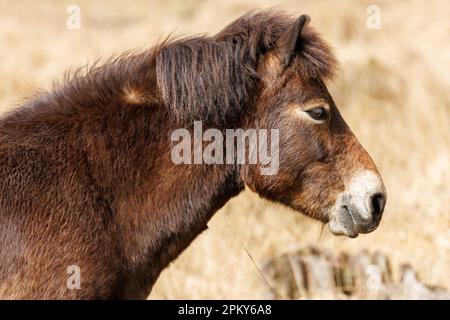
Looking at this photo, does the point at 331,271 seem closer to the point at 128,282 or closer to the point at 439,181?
the point at 439,181

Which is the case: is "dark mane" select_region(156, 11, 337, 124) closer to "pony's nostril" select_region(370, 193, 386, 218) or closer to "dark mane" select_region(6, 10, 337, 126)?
"dark mane" select_region(6, 10, 337, 126)

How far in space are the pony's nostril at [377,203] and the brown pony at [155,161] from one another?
A: 1cm

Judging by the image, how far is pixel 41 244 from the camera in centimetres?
421

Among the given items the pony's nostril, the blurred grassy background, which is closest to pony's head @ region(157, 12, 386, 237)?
the pony's nostril

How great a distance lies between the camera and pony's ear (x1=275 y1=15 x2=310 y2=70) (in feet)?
15.5

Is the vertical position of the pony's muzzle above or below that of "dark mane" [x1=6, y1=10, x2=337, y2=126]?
below

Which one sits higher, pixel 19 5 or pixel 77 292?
pixel 19 5

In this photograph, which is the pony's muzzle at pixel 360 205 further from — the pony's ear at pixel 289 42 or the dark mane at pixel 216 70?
the pony's ear at pixel 289 42

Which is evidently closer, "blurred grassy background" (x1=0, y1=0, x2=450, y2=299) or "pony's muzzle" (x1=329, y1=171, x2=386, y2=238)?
"pony's muzzle" (x1=329, y1=171, x2=386, y2=238)

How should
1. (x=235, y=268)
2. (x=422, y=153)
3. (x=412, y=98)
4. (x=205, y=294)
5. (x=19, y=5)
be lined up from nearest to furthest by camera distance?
(x=205, y=294) → (x=235, y=268) → (x=422, y=153) → (x=412, y=98) → (x=19, y=5)

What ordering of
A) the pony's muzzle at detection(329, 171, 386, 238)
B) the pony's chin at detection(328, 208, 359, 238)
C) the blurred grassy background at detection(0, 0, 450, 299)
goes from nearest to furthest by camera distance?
the pony's muzzle at detection(329, 171, 386, 238) → the pony's chin at detection(328, 208, 359, 238) → the blurred grassy background at detection(0, 0, 450, 299)

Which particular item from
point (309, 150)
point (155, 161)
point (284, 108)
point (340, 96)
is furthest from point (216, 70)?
point (340, 96)

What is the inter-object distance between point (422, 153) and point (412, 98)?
7.39ft

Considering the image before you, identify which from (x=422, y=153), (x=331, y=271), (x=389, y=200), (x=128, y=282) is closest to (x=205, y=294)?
(x=331, y=271)
